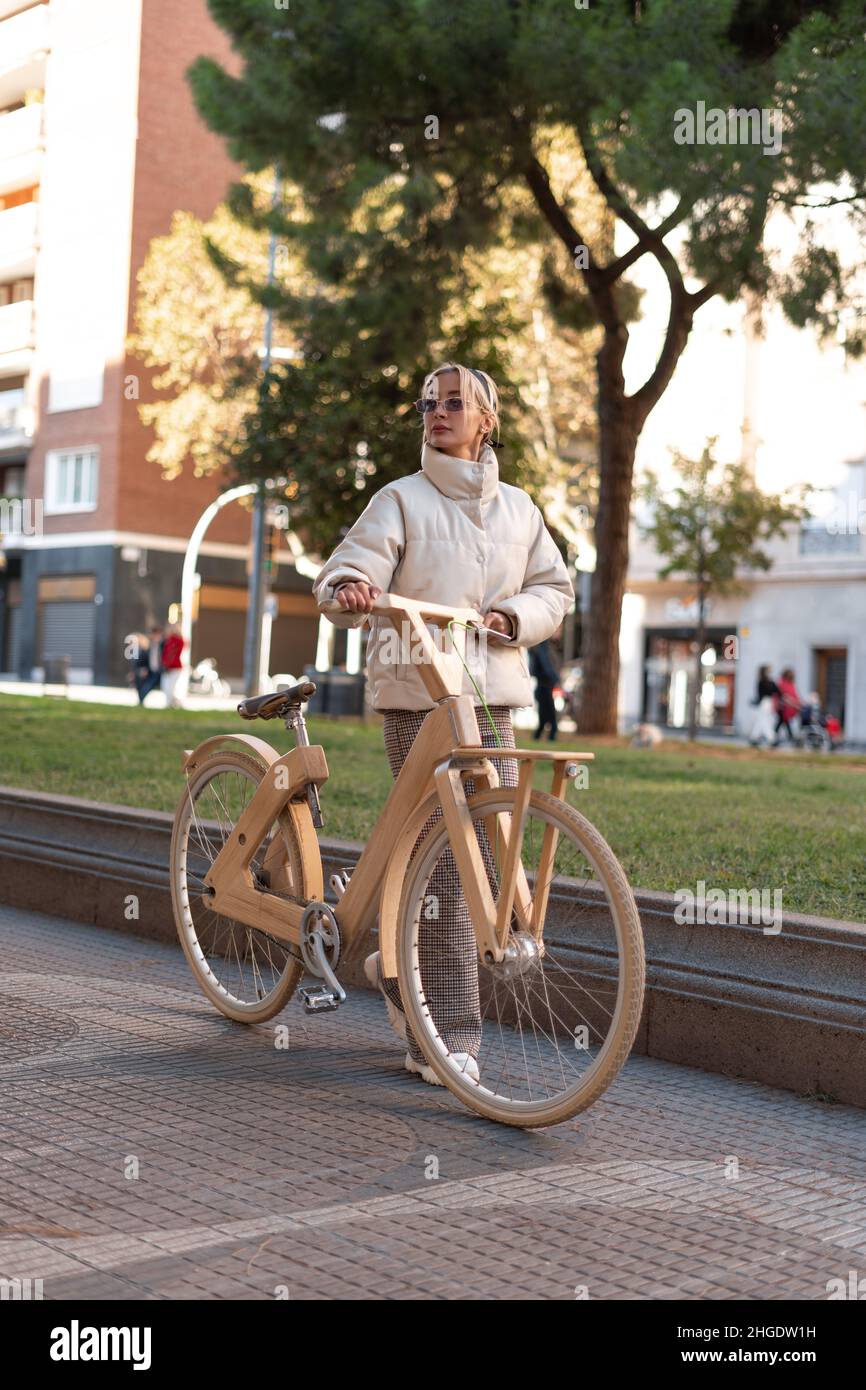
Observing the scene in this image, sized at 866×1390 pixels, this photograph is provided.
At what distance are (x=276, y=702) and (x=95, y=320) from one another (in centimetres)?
4388

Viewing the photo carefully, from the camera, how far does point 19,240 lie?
160 ft

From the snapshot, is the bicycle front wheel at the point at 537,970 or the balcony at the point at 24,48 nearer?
the bicycle front wheel at the point at 537,970

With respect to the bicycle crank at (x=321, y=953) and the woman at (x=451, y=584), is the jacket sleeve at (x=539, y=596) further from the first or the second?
the bicycle crank at (x=321, y=953)

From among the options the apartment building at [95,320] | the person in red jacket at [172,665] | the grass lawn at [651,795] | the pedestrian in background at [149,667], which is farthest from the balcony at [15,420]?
the grass lawn at [651,795]

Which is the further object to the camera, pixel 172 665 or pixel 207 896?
pixel 172 665

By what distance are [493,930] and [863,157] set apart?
1174cm

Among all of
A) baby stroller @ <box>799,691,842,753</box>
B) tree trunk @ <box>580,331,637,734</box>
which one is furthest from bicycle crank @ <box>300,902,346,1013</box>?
baby stroller @ <box>799,691,842,753</box>

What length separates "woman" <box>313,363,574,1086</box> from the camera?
4566 millimetres

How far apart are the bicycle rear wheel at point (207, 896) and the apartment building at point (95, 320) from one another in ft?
134

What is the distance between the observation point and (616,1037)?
4.02 metres

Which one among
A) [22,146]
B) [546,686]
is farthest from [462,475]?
[22,146]

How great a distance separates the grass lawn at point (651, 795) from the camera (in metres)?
6.87
